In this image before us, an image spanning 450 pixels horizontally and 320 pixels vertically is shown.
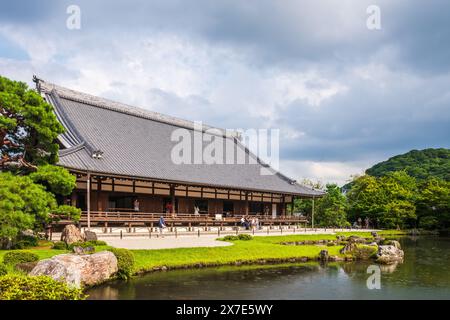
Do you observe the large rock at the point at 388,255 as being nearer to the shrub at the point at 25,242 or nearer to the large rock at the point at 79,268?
the large rock at the point at 79,268

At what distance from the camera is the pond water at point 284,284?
48.5 ft

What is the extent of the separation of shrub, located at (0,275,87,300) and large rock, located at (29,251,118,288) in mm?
2702

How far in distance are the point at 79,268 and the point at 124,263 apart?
2499 millimetres

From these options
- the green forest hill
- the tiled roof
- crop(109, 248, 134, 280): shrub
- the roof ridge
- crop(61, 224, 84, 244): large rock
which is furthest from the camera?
the green forest hill

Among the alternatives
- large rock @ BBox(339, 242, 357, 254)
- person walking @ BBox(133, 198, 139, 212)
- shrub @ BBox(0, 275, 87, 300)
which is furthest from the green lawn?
person walking @ BBox(133, 198, 139, 212)

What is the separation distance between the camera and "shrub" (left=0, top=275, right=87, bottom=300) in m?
→ 9.63

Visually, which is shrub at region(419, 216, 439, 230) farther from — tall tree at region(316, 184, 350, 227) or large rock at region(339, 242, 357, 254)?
large rock at region(339, 242, 357, 254)

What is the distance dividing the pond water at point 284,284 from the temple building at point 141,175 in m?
11.7

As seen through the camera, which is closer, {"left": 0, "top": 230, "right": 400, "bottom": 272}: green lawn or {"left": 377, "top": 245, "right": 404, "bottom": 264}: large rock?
{"left": 0, "top": 230, "right": 400, "bottom": 272}: green lawn

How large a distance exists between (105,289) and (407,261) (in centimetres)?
1858

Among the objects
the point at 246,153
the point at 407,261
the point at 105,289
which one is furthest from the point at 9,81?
the point at 246,153

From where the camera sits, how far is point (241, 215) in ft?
144

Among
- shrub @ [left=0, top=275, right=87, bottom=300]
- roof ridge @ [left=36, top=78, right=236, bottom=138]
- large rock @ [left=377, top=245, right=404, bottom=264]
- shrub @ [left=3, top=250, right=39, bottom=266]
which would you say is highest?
roof ridge @ [left=36, top=78, right=236, bottom=138]
